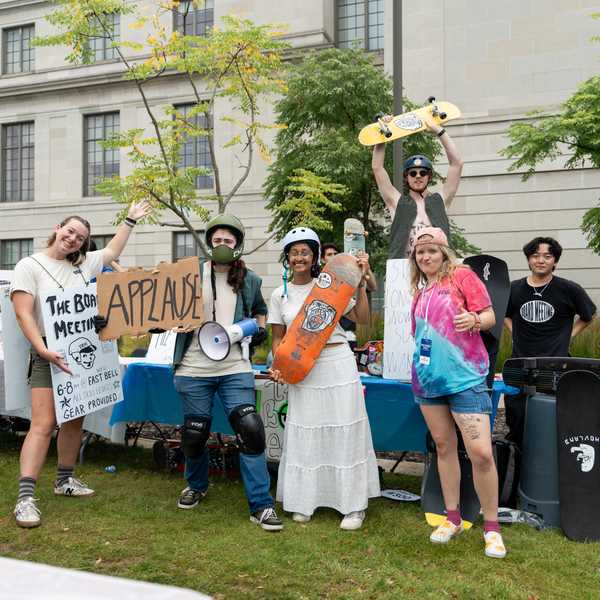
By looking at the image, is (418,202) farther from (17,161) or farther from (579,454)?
(17,161)

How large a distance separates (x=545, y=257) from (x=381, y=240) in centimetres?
1277

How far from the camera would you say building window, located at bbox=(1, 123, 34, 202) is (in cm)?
2878

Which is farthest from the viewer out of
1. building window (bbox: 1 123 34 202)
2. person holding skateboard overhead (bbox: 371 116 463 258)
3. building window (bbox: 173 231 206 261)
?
building window (bbox: 1 123 34 202)

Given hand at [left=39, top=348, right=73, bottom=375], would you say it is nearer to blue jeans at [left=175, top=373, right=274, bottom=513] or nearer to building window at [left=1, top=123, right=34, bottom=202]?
blue jeans at [left=175, top=373, right=274, bottom=513]

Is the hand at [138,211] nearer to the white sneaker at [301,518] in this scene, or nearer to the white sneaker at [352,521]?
the white sneaker at [301,518]

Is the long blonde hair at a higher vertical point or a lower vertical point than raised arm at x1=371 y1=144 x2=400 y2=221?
lower

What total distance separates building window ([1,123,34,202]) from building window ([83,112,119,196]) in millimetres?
3137

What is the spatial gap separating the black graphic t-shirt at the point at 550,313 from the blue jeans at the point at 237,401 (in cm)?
216

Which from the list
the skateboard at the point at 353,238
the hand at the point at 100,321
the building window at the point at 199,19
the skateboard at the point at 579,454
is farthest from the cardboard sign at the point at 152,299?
the building window at the point at 199,19

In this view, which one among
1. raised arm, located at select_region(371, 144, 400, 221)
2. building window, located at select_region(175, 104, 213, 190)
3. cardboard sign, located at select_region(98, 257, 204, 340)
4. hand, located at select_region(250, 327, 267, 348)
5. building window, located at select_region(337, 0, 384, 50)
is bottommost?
hand, located at select_region(250, 327, 267, 348)

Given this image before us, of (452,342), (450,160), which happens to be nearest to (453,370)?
(452,342)

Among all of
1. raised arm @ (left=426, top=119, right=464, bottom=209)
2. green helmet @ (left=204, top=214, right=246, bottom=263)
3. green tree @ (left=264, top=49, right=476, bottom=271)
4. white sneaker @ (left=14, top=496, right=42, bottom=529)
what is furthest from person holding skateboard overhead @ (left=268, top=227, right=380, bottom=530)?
green tree @ (left=264, top=49, right=476, bottom=271)

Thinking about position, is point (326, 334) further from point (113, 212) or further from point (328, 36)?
point (113, 212)

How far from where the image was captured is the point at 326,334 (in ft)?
13.1
